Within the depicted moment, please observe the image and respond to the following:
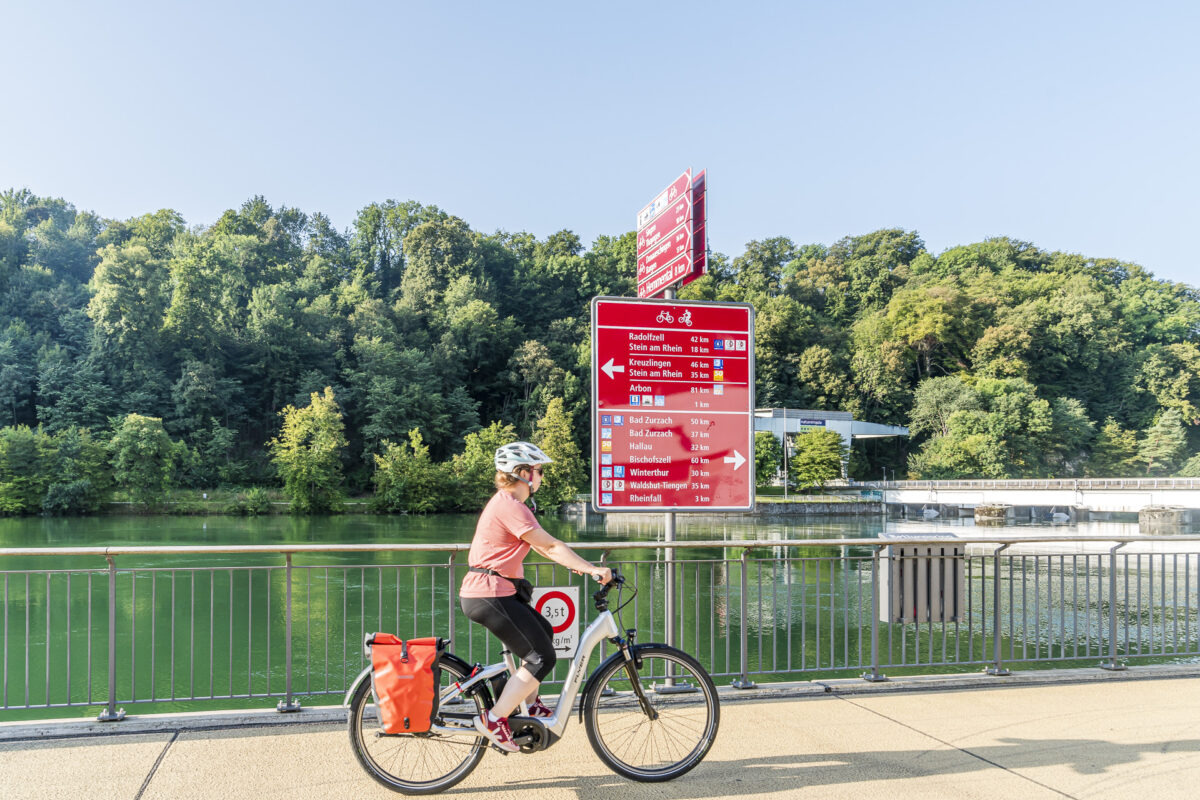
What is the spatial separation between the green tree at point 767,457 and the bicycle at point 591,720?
6165 centimetres

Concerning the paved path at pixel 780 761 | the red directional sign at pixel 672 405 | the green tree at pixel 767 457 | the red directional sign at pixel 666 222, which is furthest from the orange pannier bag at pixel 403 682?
the green tree at pixel 767 457

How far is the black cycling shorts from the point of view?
3822 mm

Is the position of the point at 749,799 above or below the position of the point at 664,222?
below

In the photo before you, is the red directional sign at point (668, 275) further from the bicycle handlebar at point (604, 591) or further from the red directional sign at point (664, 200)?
the bicycle handlebar at point (604, 591)

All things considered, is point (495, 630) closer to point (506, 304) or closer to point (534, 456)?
point (534, 456)

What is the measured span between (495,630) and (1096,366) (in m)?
90.1

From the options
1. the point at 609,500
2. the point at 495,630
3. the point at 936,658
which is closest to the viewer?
the point at 495,630

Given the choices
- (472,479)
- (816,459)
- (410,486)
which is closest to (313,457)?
(410,486)

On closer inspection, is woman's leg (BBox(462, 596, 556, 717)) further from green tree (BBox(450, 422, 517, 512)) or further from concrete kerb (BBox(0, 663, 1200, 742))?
green tree (BBox(450, 422, 517, 512))

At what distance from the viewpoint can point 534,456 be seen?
3984 mm

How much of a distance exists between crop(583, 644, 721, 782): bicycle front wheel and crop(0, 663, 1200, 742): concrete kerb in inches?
59.2

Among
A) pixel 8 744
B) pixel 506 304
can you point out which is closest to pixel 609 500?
pixel 8 744

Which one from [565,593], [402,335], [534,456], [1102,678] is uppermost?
[402,335]

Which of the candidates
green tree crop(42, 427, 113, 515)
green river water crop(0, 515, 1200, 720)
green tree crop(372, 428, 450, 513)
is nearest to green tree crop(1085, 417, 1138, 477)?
green river water crop(0, 515, 1200, 720)
